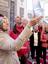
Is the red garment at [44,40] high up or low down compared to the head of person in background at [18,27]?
down

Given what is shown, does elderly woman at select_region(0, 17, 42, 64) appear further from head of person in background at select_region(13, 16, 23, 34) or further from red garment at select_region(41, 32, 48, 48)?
red garment at select_region(41, 32, 48, 48)

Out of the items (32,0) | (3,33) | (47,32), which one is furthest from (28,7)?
(3,33)

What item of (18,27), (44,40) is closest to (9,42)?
(18,27)

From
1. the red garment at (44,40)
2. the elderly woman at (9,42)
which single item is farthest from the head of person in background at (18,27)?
the elderly woman at (9,42)

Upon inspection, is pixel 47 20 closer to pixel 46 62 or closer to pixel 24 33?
pixel 46 62

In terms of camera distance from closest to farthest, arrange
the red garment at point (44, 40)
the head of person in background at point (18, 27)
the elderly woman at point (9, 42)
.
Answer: the elderly woman at point (9, 42), the head of person in background at point (18, 27), the red garment at point (44, 40)

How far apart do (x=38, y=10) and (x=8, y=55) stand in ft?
11.9

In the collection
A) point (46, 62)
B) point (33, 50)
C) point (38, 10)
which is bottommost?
point (46, 62)

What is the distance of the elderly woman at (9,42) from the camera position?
1.81 m

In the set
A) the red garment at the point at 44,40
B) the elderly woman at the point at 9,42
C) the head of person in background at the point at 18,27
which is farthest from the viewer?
the red garment at the point at 44,40

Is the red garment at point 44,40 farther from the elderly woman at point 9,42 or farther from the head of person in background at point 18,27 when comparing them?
the elderly woman at point 9,42

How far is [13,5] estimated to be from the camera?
16.3 ft

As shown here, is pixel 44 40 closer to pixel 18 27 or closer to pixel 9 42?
pixel 18 27

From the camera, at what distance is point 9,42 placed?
1837 millimetres
